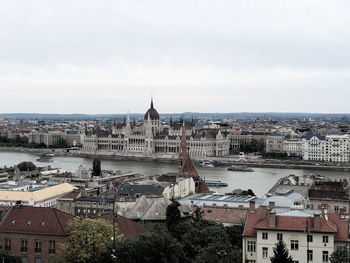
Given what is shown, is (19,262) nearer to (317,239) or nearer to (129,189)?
(317,239)

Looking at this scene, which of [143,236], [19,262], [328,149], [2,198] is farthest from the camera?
[328,149]

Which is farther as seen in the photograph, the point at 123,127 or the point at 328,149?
the point at 123,127

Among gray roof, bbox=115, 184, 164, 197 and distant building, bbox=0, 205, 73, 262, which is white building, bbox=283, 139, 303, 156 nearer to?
gray roof, bbox=115, 184, 164, 197

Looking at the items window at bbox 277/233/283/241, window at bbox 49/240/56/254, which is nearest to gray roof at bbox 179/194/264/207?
window at bbox 277/233/283/241

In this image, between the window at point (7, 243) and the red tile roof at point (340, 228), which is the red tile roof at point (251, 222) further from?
the window at point (7, 243)

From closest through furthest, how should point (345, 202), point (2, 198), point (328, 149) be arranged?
point (345, 202) → point (2, 198) → point (328, 149)

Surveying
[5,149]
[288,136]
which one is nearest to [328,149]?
[288,136]

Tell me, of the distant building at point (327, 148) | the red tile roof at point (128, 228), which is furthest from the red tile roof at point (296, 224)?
the distant building at point (327, 148)
